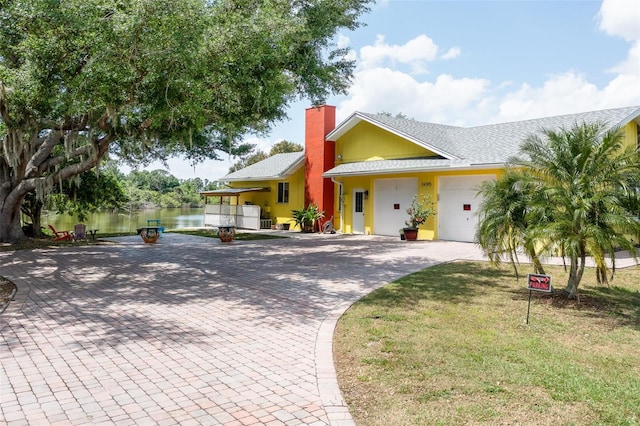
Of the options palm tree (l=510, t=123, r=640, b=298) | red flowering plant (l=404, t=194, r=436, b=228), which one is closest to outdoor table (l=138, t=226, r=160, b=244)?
red flowering plant (l=404, t=194, r=436, b=228)

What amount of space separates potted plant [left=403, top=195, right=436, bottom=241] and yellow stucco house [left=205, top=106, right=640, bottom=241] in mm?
322

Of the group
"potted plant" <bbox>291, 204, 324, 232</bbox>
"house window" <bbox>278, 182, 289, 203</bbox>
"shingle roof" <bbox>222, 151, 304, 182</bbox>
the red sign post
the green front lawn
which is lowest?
the green front lawn

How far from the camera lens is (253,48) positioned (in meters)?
8.97

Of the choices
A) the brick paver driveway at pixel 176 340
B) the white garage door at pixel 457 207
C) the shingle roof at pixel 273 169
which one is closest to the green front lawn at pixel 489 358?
the brick paver driveway at pixel 176 340

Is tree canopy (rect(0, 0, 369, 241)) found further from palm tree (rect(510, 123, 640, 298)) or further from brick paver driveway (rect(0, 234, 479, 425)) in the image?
palm tree (rect(510, 123, 640, 298))

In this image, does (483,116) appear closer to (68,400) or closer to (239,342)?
(239,342)

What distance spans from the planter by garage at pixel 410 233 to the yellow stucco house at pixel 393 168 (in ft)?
1.88

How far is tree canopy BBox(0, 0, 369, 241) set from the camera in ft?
26.3

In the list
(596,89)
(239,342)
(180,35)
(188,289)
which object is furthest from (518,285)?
(596,89)

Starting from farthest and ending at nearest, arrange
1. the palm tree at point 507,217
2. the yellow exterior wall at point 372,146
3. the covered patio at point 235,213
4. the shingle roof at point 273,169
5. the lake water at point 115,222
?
1. the lake water at point 115,222
2. the covered patio at point 235,213
3. the shingle roof at point 273,169
4. the yellow exterior wall at point 372,146
5. the palm tree at point 507,217

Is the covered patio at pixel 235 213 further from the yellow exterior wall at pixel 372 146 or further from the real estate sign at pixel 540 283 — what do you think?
the real estate sign at pixel 540 283

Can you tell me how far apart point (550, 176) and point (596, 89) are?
15.1 m

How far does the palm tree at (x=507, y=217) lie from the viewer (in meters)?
7.30

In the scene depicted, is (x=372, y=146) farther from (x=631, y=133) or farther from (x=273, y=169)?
(x=631, y=133)
